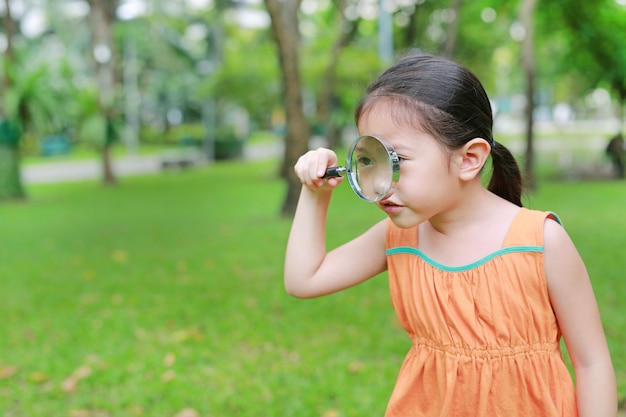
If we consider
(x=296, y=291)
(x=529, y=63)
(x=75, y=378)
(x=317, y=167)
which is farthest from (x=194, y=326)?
(x=529, y=63)

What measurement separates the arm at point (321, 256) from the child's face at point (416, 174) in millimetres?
229

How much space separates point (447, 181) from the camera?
158 centimetres

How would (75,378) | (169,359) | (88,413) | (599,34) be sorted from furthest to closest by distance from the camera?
(599,34)
(169,359)
(75,378)
(88,413)

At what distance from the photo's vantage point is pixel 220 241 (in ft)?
28.5

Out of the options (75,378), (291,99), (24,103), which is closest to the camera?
(75,378)

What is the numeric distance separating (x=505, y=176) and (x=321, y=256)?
0.50 meters

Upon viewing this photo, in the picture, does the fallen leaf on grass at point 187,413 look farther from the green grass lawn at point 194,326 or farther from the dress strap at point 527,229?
the dress strap at point 527,229

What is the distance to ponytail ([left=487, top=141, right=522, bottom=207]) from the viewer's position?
5.80 ft

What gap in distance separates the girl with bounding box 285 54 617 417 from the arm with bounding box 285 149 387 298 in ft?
0.48

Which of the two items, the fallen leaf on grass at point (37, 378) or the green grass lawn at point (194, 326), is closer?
the green grass lawn at point (194, 326)

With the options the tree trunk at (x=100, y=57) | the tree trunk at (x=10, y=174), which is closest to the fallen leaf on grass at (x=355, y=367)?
the tree trunk at (x=10, y=174)

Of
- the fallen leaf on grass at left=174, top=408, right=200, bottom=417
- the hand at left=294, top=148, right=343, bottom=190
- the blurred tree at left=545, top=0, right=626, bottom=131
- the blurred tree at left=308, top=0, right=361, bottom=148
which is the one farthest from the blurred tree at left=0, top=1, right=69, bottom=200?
the hand at left=294, top=148, right=343, bottom=190

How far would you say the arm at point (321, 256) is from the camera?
1.82 m

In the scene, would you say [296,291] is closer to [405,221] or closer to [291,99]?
[405,221]
